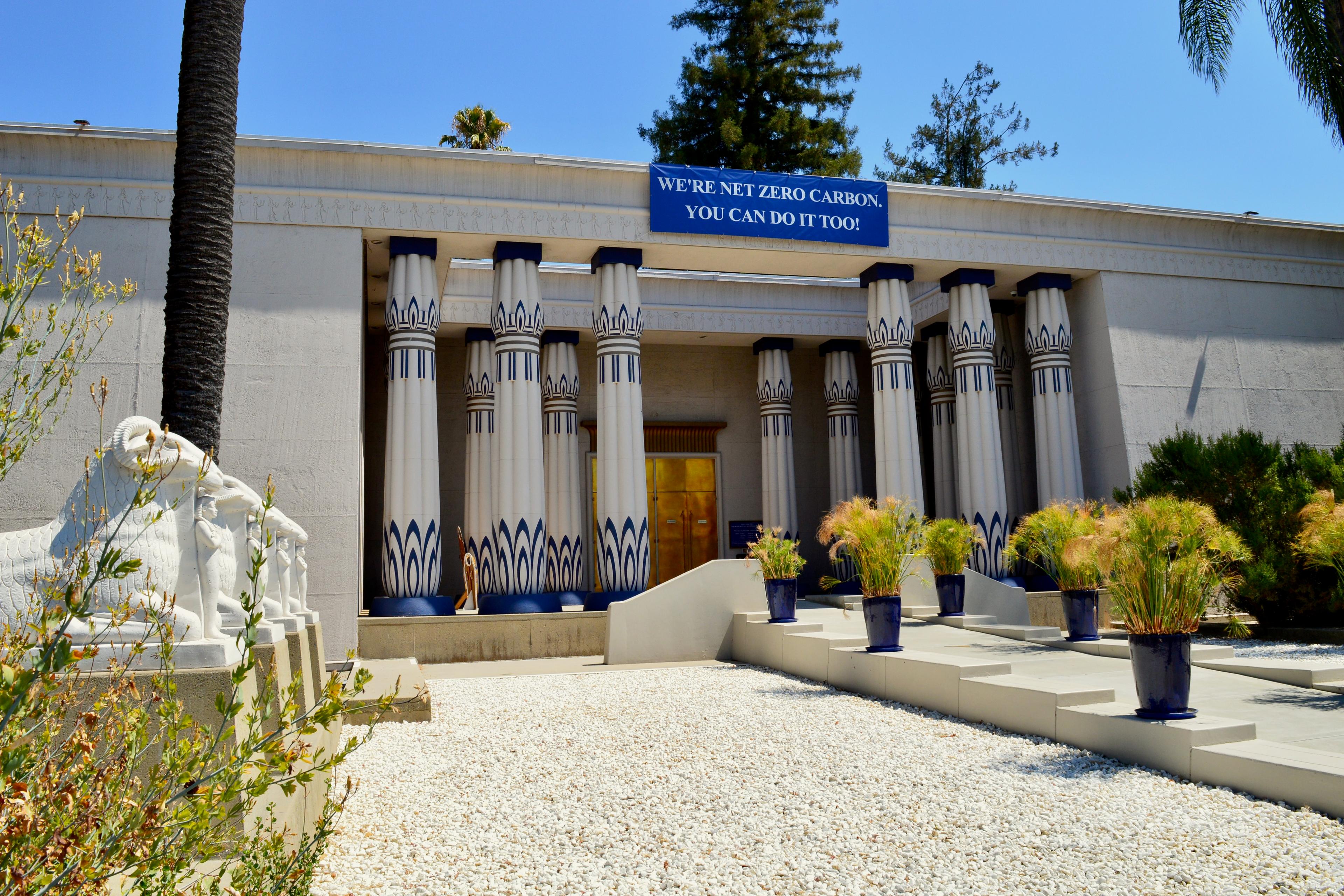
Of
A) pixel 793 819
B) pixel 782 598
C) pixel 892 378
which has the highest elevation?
pixel 892 378

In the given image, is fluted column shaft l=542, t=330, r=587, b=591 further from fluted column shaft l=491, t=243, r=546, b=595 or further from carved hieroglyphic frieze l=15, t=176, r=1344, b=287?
carved hieroglyphic frieze l=15, t=176, r=1344, b=287

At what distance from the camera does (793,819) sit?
4.61 meters

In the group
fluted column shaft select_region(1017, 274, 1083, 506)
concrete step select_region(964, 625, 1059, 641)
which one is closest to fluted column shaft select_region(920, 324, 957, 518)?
fluted column shaft select_region(1017, 274, 1083, 506)

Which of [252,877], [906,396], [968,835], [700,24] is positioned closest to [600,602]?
[906,396]

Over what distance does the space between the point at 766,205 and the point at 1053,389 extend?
5404mm

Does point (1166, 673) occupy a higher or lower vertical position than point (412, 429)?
lower

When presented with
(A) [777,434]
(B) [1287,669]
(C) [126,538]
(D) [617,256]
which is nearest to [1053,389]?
(A) [777,434]

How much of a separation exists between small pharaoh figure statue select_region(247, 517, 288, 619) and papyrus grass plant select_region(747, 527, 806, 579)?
571 centimetres

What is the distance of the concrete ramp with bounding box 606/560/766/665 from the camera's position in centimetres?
1141

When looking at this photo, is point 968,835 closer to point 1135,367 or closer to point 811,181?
point 811,181

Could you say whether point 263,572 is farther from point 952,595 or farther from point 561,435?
point 561,435

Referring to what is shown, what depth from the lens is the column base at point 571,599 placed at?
14484mm

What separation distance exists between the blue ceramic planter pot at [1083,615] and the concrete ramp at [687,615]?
3.51 metres

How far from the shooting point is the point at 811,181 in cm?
1416
